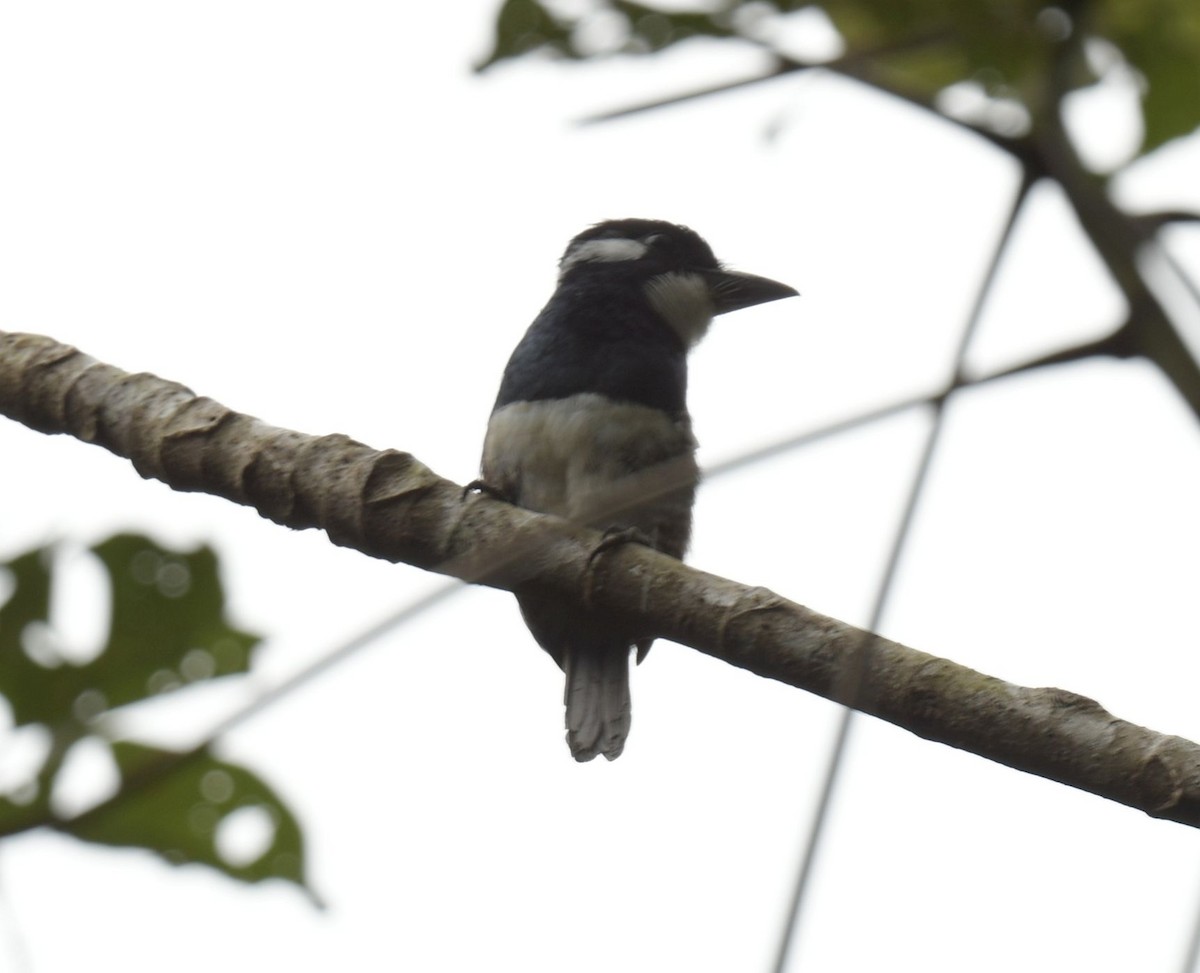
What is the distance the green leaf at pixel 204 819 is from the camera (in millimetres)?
2285

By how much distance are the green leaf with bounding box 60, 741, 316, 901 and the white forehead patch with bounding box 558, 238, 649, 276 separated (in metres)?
1.75

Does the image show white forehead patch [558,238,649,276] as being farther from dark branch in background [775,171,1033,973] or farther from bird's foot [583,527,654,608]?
dark branch in background [775,171,1033,973]

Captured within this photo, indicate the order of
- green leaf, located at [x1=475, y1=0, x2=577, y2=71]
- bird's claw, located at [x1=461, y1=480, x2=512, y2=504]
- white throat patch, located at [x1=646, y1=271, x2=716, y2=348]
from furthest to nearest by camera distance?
1. white throat patch, located at [x1=646, y1=271, x2=716, y2=348]
2. bird's claw, located at [x1=461, y1=480, x2=512, y2=504]
3. green leaf, located at [x1=475, y1=0, x2=577, y2=71]

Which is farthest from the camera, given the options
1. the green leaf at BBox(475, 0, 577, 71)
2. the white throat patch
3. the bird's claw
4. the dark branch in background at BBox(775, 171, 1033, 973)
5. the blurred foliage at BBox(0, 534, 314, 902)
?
the white throat patch

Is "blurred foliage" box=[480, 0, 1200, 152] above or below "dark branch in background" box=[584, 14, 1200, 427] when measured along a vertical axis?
above

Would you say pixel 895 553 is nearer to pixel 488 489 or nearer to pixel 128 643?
pixel 128 643

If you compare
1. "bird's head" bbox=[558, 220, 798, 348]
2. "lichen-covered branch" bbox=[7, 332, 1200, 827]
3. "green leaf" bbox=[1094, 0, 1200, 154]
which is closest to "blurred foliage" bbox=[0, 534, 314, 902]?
"lichen-covered branch" bbox=[7, 332, 1200, 827]

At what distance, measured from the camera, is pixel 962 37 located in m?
1.26

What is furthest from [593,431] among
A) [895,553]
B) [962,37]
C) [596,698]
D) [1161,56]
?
[895,553]

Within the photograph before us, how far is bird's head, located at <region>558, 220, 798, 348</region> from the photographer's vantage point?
3541mm

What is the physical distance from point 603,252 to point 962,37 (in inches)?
96.5

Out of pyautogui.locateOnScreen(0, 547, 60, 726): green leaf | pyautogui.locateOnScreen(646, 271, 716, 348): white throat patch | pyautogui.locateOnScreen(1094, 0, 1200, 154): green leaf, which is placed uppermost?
pyautogui.locateOnScreen(646, 271, 716, 348): white throat patch

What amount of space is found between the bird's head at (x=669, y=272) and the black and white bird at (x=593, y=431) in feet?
0.07

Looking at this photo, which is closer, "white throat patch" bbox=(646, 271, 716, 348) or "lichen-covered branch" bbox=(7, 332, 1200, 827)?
"lichen-covered branch" bbox=(7, 332, 1200, 827)
